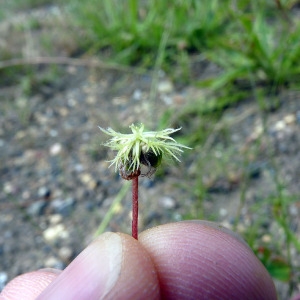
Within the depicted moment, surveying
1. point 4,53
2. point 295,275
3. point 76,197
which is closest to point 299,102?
point 295,275

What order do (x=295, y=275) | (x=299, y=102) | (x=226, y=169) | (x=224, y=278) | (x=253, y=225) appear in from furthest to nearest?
(x=299, y=102) < (x=226, y=169) < (x=253, y=225) < (x=295, y=275) < (x=224, y=278)

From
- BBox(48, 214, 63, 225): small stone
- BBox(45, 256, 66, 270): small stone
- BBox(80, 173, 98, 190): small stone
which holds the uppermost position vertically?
BBox(80, 173, 98, 190): small stone

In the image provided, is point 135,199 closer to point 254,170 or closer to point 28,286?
point 28,286

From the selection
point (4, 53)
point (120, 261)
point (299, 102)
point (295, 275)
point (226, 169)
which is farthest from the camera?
point (4, 53)

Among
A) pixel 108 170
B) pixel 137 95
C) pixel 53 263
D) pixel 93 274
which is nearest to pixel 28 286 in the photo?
pixel 93 274

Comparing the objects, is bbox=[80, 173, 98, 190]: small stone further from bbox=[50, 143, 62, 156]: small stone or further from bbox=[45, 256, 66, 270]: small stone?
bbox=[45, 256, 66, 270]: small stone

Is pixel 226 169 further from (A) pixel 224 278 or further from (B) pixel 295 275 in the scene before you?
(A) pixel 224 278

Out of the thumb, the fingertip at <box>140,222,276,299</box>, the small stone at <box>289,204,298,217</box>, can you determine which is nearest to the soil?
the small stone at <box>289,204,298,217</box>
